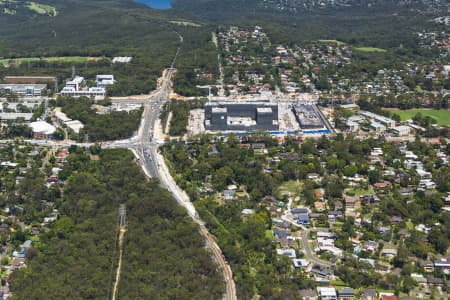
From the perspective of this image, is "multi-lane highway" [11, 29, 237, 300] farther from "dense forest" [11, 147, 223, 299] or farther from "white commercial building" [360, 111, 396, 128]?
"white commercial building" [360, 111, 396, 128]

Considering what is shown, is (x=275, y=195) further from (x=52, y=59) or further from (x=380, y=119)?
(x=52, y=59)

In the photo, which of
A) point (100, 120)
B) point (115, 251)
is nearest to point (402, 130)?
point (100, 120)

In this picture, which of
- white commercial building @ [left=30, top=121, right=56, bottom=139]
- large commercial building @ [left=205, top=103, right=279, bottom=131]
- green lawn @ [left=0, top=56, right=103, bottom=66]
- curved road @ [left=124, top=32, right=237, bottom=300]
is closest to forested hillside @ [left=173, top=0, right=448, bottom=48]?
green lawn @ [left=0, top=56, right=103, bottom=66]

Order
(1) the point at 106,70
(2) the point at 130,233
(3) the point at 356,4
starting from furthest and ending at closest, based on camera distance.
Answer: (3) the point at 356,4
(1) the point at 106,70
(2) the point at 130,233

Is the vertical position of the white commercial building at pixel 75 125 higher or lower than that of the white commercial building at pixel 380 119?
lower

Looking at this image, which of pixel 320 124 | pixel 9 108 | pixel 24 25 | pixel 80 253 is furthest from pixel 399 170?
pixel 24 25

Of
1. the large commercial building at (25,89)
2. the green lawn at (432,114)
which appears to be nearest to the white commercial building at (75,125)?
the large commercial building at (25,89)

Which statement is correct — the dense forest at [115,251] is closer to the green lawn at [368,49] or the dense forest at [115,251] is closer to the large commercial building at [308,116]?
the large commercial building at [308,116]

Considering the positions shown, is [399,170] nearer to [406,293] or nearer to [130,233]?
[406,293]
